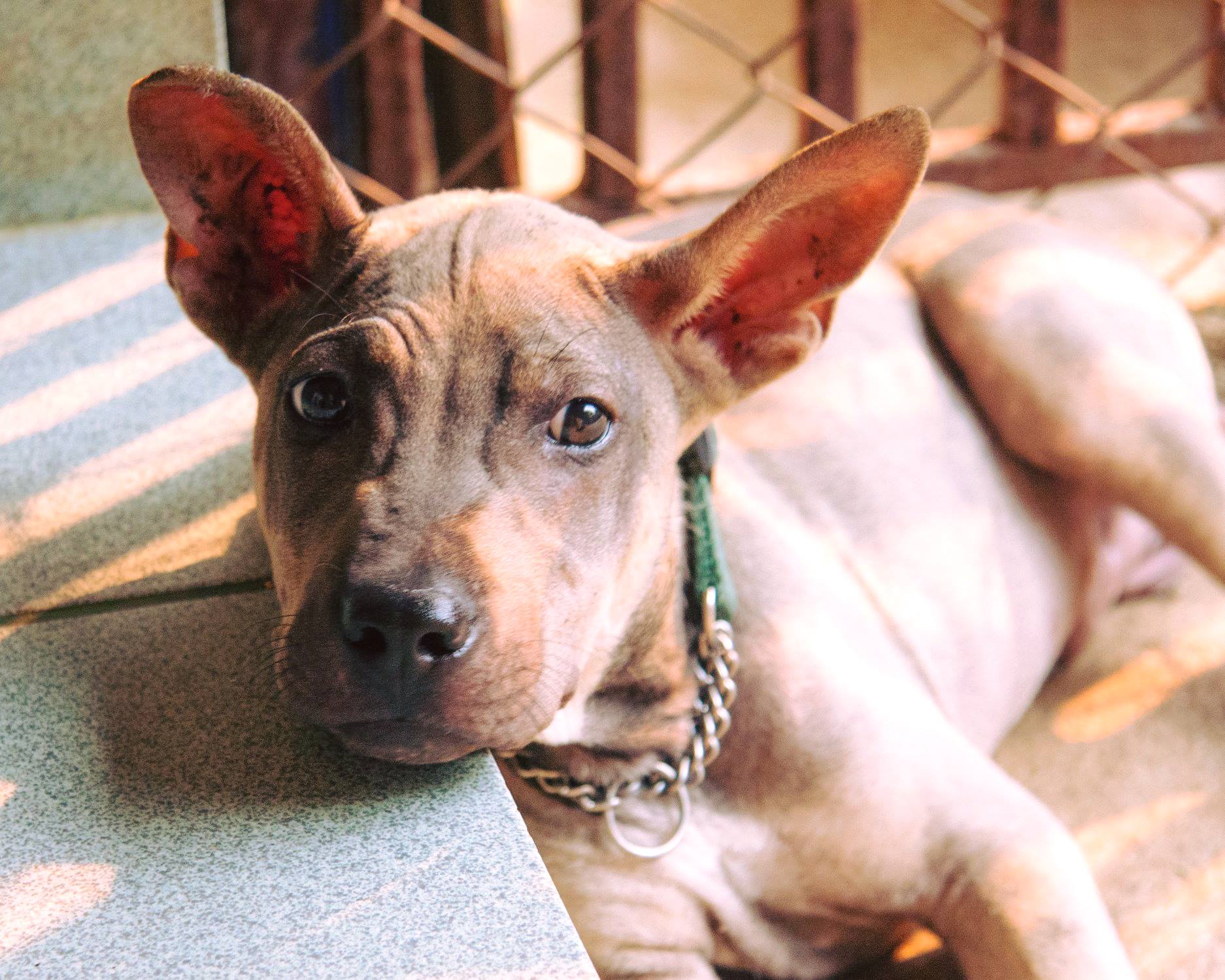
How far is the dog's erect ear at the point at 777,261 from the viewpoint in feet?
5.98

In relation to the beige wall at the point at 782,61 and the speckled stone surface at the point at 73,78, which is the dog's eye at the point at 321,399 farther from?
the beige wall at the point at 782,61

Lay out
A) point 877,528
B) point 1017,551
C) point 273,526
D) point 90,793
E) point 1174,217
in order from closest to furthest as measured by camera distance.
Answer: point 90,793
point 273,526
point 877,528
point 1017,551
point 1174,217

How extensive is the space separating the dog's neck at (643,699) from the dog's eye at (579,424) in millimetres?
298

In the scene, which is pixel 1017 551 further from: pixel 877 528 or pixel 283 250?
pixel 283 250

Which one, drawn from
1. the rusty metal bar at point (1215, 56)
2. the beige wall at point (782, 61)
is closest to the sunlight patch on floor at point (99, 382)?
the beige wall at point (782, 61)

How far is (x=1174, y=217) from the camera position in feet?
17.4

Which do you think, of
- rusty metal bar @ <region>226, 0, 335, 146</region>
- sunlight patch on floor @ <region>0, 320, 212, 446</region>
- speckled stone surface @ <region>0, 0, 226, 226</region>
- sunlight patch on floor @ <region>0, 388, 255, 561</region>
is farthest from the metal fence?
sunlight patch on floor @ <region>0, 388, 255, 561</region>

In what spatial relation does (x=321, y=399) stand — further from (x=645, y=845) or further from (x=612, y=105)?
(x=612, y=105)

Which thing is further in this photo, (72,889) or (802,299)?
(802,299)

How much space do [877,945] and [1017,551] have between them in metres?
1.02

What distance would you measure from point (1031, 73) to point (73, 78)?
303 cm

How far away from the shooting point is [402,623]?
1526 millimetres

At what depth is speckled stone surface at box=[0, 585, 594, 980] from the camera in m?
1.43

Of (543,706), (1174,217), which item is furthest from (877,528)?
(1174,217)
